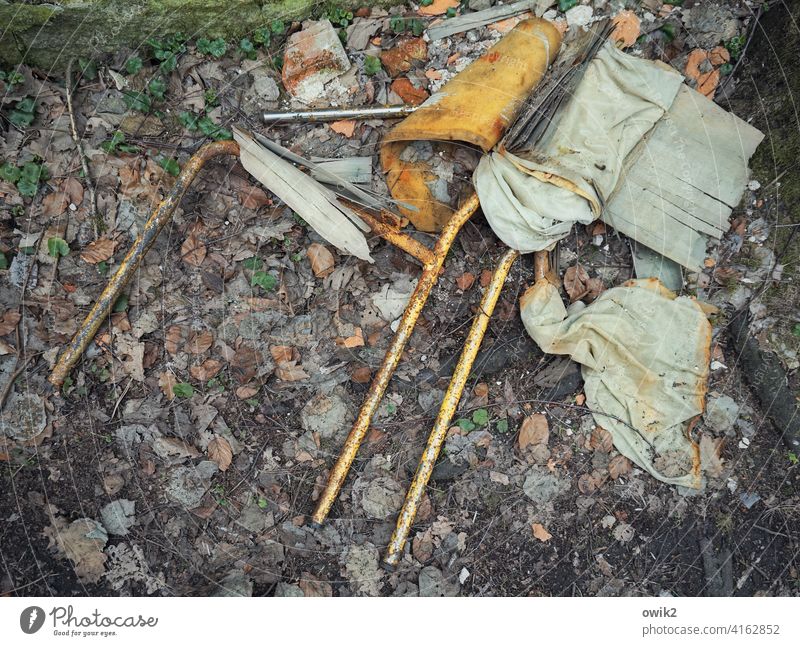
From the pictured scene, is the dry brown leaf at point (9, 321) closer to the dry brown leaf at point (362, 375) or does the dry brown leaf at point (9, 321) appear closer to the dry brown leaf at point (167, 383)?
the dry brown leaf at point (167, 383)

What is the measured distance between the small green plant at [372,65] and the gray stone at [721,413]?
287 centimetres

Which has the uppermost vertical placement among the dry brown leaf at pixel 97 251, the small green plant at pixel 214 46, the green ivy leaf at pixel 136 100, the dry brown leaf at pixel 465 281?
the small green plant at pixel 214 46

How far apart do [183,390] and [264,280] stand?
799 millimetres

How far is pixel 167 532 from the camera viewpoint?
9.73ft

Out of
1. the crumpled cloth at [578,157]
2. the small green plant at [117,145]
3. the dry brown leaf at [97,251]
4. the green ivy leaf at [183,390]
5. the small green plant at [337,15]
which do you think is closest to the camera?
the crumpled cloth at [578,157]

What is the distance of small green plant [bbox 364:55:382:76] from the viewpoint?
342 cm

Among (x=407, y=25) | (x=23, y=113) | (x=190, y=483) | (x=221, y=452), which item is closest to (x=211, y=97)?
(x=23, y=113)

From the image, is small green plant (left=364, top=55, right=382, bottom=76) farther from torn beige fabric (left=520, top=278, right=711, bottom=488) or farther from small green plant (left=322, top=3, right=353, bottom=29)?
torn beige fabric (left=520, top=278, right=711, bottom=488)

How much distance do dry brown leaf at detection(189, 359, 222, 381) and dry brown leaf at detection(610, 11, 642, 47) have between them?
10.5ft

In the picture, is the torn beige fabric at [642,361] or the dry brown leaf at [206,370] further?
the dry brown leaf at [206,370]

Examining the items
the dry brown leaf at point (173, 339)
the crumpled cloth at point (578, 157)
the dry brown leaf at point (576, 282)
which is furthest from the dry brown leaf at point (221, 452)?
the dry brown leaf at point (576, 282)

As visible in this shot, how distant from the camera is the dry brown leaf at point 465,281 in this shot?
10.7 ft

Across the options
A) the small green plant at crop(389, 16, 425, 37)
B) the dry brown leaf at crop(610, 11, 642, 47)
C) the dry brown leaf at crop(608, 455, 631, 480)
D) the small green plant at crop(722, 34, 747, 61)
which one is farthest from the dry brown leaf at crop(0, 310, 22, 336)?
the small green plant at crop(722, 34, 747, 61)

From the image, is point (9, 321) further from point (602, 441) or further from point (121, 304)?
point (602, 441)
